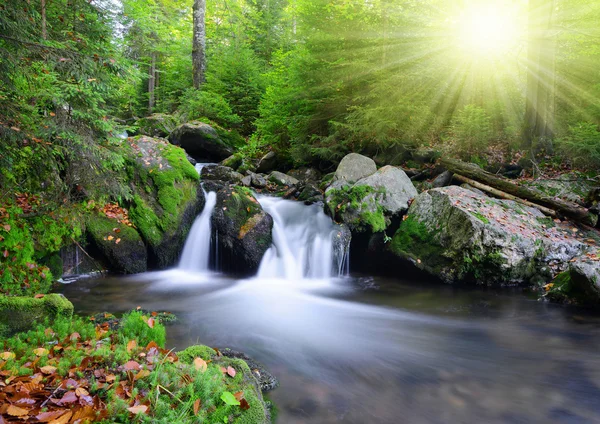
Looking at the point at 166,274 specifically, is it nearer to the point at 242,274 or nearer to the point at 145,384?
the point at 242,274

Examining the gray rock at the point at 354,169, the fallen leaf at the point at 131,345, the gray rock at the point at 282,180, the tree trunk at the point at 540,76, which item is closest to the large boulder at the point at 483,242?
the gray rock at the point at 354,169

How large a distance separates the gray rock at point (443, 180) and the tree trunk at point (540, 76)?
2808mm

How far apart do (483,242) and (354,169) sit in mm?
4111

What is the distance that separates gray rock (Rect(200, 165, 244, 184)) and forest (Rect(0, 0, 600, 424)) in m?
0.19

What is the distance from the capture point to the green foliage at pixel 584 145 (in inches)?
342

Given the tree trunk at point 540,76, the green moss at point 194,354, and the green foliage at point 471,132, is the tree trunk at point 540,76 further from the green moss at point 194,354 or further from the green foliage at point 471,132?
the green moss at point 194,354

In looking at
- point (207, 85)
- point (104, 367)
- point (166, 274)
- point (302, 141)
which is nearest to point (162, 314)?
point (166, 274)

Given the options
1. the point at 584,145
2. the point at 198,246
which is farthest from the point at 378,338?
the point at 584,145

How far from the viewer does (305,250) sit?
27.7 ft

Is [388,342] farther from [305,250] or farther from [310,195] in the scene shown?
[310,195]

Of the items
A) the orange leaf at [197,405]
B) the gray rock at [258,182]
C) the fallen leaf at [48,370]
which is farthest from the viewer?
the gray rock at [258,182]

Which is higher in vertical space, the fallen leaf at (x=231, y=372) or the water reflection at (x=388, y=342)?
the fallen leaf at (x=231, y=372)

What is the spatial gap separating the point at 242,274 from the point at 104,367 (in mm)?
5581

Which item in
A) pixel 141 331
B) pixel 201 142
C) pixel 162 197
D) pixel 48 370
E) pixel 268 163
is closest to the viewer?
pixel 48 370
